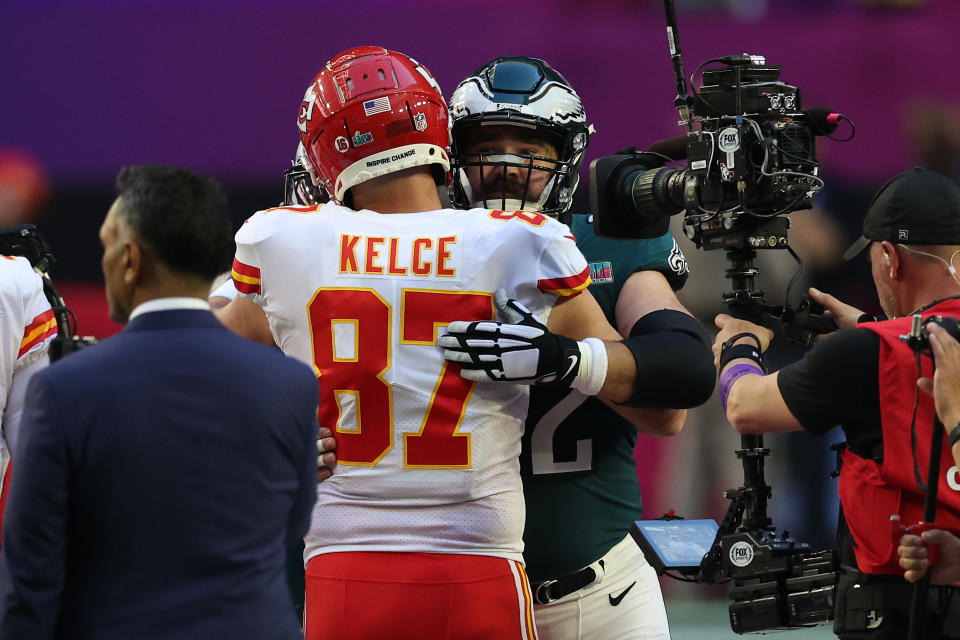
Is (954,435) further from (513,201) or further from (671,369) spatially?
(513,201)

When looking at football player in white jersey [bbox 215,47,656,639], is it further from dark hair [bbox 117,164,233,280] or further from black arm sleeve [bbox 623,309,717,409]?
dark hair [bbox 117,164,233,280]

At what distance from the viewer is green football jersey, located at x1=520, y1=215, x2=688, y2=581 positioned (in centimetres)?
271

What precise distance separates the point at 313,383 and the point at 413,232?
502 millimetres

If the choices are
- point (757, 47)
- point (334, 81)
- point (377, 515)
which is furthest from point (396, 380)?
point (757, 47)

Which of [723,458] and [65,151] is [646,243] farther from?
[65,151]

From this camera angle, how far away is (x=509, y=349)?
2.18 m

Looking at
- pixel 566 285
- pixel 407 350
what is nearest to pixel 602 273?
pixel 566 285

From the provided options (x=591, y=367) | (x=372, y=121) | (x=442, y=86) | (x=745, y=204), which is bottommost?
(x=591, y=367)

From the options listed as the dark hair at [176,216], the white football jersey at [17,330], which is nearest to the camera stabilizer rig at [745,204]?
the dark hair at [176,216]

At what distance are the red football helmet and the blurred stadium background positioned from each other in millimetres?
3710

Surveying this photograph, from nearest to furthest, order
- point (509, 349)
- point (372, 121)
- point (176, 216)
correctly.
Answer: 1. point (176, 216)
2. point (509, 349)
3. point (372, 121)

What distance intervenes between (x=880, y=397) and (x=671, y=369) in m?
0.66

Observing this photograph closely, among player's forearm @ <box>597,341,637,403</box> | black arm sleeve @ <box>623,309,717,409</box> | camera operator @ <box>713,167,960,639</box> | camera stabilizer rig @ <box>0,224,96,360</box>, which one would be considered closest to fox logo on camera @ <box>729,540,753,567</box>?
camera operator @ <box>713,167,960,639</box>

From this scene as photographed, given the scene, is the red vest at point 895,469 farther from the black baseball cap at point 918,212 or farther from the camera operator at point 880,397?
the black baseball cap at point 918,212
